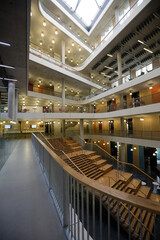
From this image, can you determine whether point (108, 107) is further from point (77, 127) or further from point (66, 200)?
point (66, 200)

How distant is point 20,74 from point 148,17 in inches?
475

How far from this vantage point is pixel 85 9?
19844 millimetres

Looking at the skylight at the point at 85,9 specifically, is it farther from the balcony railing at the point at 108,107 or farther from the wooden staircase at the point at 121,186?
the wooden staircase at the point at 121,186

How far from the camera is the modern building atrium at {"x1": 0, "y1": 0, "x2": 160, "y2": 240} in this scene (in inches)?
70.2

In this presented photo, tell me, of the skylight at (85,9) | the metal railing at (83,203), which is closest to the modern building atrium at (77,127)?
the metal railing at (83,203)

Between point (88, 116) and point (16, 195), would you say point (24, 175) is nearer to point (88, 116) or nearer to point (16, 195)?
point (16, 195)

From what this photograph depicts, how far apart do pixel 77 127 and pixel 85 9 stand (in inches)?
832

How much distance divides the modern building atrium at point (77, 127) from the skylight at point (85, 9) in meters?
0.15

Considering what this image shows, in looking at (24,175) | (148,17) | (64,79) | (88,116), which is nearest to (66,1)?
(64,79)

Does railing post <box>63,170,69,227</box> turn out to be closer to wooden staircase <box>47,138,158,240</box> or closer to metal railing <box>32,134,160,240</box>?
metal railing <box>32,134,160,240</box>

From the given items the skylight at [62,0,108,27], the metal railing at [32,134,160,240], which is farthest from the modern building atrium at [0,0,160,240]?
the skylight at [62,0,108,27]

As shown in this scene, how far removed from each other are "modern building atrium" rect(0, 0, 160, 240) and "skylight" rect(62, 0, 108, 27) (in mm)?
146

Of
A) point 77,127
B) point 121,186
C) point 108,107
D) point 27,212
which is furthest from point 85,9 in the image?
point 27,212

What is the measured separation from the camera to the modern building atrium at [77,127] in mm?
1783
